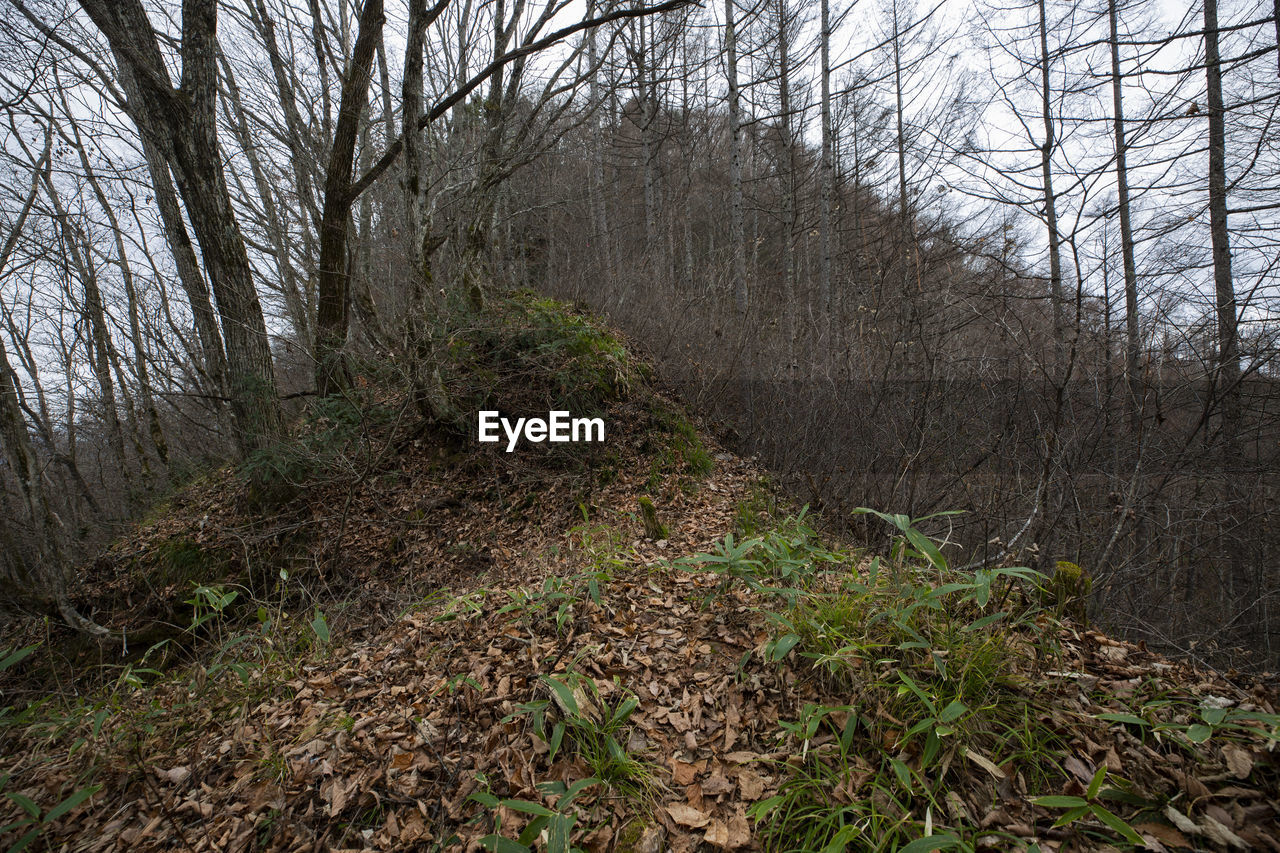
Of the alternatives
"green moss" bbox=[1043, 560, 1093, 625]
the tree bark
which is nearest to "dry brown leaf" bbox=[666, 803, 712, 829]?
"green moss" bbox=[1043, 560, 1093, 625]

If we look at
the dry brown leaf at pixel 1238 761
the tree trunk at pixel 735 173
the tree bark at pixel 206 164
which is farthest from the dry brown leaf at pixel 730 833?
the tree trunk at pixel 735 173

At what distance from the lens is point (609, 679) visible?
221 centimetres

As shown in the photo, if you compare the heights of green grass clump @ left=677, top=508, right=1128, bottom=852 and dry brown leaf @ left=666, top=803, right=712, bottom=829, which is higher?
green grass clump @ left=677, top=508, right=1128, bottom=852

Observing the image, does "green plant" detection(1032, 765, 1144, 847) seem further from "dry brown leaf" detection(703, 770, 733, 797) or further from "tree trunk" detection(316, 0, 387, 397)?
"tree trunk" detection(316, 0, 387, 397)

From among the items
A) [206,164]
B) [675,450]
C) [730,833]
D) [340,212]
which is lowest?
[730,833]

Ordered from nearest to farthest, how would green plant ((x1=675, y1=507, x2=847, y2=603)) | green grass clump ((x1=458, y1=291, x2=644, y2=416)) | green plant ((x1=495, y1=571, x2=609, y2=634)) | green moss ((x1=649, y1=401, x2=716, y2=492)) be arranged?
green plant ((x1=675, y1=507, x2=847, y2=603)) < green plant ((x1=495, y1=571, x2=609, y2=634)) < green moss ((x1=649, y1=401, x2=716, y2=492)) < green grass clump ((x1=458, y1=291, x2=644, y2=416))

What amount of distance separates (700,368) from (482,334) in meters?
2.80

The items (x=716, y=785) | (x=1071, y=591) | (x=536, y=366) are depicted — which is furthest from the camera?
(x=536, y=366)

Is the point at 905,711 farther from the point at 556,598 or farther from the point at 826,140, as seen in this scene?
the point at 826,140

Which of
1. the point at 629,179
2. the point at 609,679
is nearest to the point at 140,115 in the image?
the point at 609,679

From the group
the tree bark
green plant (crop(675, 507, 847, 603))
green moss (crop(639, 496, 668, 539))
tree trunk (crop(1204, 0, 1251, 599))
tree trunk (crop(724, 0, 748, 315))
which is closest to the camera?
green plant (crop(675, 507, 847, 603))

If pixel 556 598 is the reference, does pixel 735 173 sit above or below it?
above

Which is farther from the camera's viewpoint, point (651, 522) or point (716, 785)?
point (651, 522)

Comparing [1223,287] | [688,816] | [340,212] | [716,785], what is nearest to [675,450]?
[716,785]
